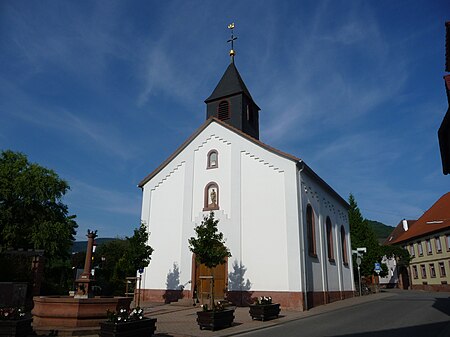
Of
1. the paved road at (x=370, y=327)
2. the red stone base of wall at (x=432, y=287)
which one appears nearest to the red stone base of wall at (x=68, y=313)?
the paved road at (x=370, y=327)

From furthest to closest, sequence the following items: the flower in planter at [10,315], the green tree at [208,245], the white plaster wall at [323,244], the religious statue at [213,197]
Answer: the religious statue at [213,197]
the white plaster wall at [323,244]
the green tree at [208,245]
the flower in planter at [10,315]

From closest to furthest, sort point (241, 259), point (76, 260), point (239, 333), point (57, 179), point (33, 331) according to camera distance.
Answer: point (33, 331) < point (239, 333) < point (241, 259) < point (57, 179) < point (76, 260)

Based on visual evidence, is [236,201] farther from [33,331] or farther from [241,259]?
[33,331]

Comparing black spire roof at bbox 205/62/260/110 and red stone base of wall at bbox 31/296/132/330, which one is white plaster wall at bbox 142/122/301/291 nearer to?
black spire roof at bbox 205/62/260/110

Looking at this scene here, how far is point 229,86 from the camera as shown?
2481cm

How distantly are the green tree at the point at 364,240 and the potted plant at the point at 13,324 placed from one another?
37287 mm

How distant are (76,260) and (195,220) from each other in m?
27.7

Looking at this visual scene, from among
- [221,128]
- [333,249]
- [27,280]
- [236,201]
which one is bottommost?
[27,280]

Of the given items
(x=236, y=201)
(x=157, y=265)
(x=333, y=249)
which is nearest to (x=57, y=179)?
(x=157, y=265)

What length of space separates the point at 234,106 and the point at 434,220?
32.8 m

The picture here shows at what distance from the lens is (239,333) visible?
35.8 ft

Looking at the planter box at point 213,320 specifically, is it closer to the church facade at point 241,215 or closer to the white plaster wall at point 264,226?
the church facade at point 241,215

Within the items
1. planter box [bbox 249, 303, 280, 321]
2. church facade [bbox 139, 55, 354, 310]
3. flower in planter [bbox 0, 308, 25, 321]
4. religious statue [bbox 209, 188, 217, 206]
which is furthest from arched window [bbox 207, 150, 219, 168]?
flower in planter [bbox 0, 308, 25, 321]

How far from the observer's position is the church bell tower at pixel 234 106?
23511 millimetres
